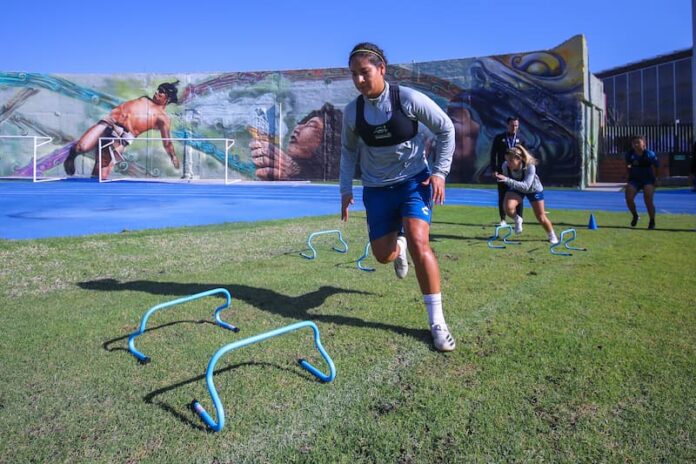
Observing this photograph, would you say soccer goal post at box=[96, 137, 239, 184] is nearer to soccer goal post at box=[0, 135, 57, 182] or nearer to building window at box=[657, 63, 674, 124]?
soccer goal post at box=[0, 135, 57, 182]

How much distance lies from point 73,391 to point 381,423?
184cm

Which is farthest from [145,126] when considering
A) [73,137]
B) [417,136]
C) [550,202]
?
[417,136]

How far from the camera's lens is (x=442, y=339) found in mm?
3832

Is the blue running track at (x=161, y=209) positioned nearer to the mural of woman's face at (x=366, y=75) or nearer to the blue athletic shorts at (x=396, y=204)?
the blue athletic shorts at (x=396, y=204)

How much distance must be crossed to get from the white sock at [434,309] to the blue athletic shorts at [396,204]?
64cm

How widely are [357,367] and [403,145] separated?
183 centimetres

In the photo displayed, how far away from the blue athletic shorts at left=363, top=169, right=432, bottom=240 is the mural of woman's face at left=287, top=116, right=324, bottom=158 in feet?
107

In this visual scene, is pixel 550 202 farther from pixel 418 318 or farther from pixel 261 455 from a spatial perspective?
pixel 261 455

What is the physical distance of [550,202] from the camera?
20.9 meters

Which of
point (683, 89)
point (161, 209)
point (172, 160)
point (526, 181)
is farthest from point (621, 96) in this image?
point (526, 181)

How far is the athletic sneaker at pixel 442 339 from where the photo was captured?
381cm

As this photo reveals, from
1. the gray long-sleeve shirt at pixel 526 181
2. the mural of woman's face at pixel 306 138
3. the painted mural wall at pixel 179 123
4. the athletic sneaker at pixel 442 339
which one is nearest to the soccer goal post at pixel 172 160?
the painted mural wall at pixel 179 123

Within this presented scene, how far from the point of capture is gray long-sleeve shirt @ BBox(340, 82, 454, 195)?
421 centimetres

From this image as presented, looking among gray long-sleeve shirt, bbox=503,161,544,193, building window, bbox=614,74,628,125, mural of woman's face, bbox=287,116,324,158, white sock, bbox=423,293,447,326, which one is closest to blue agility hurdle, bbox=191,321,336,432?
white sock, bbox=423,293,447,326
